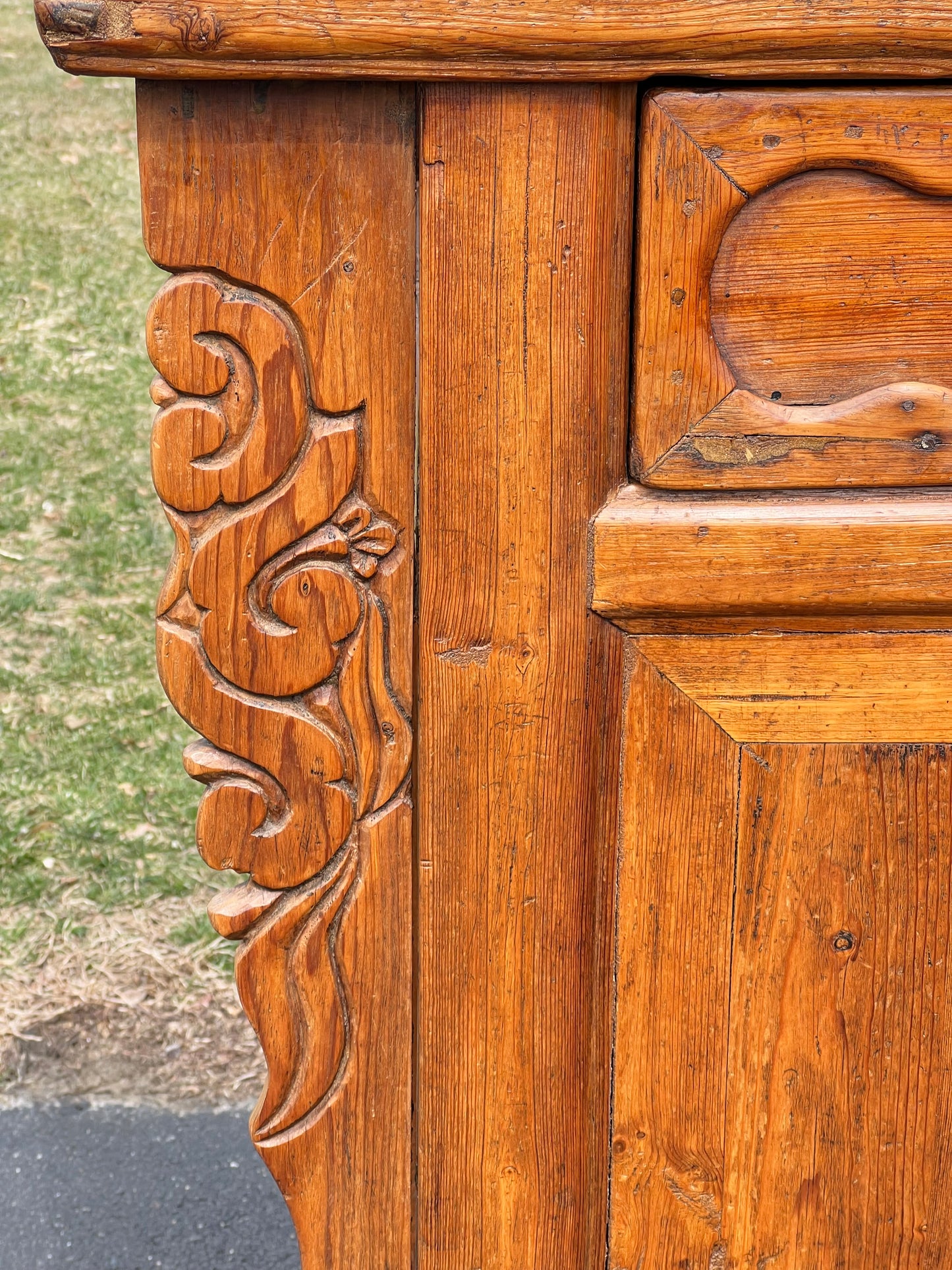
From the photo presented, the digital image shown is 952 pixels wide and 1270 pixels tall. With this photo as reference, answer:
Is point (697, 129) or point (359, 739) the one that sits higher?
point (697, 129)

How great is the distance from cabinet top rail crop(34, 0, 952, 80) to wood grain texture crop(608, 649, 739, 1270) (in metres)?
0.39

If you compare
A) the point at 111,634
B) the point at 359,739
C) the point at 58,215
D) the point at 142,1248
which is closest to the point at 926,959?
the point at 359,739

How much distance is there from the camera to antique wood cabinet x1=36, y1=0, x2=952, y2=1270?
2.68ft

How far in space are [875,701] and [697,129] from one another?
0.40 metres

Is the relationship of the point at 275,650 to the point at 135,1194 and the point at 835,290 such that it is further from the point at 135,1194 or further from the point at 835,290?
the point at 135,1194

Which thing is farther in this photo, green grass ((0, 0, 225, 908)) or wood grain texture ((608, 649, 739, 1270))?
green grass ((0, 0, 225, 908))

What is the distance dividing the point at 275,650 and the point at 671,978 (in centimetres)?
37

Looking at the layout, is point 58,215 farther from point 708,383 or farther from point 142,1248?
point 708,383

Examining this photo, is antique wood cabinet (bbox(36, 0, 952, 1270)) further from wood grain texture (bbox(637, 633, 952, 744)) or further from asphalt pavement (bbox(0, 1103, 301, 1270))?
asphalt pavement (bbox(0, 1103, 301, 1270))

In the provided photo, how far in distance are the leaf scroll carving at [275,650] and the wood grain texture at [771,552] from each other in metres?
0.16

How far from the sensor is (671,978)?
0.95 metres

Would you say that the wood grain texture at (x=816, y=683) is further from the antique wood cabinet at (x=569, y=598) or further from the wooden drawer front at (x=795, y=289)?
the wooden drawer front at (x=795, y=289)

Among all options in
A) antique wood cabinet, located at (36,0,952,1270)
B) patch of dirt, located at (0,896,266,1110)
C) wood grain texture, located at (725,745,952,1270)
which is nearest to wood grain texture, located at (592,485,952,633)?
antique wood cabinet, located at (36,0,952,1270)

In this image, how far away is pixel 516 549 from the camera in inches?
35.3
